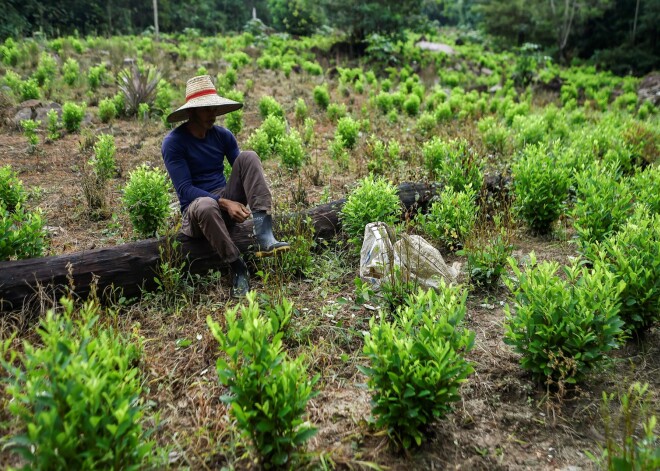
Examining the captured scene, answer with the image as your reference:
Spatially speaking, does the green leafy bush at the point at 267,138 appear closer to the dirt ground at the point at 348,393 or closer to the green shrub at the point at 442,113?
the dirt ground at the point at 348,393

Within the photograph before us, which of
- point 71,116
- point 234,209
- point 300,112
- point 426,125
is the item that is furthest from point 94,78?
point 234,209

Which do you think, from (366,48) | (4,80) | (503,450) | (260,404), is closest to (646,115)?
(366,48)

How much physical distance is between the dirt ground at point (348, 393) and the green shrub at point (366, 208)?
0.96 ft

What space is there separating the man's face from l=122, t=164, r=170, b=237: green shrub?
0.63m

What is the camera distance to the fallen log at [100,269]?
2.97 meters

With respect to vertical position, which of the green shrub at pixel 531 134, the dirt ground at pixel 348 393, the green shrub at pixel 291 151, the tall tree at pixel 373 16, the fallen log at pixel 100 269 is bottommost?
the dirt ground at pixel 348 393

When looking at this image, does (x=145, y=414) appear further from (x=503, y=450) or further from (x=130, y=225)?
(x=130, y=225)

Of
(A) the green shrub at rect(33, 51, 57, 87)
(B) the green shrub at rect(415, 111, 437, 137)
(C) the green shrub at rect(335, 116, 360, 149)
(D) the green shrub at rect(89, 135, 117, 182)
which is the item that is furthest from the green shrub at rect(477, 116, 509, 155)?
(A) the green shrub at rect(33, 51, 57, 87)

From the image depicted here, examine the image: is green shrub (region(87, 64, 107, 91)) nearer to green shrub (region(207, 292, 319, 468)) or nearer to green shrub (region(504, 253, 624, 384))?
green shrub (region(207, 292, 319, 468))

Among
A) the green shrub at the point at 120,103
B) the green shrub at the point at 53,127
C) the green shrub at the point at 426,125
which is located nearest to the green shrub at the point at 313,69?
the green shrub at the point at 426,125

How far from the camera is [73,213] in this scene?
4.68 m

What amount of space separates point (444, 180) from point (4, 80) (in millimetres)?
8917

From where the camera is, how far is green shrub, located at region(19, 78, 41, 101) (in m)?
8.26

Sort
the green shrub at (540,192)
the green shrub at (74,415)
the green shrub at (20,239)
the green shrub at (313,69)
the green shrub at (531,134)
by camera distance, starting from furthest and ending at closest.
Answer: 1. the green shrub at (313,69)
2. the green shrub at (531,134)
3. the green shrub at (540,192)
4. the green shrub at (20,239)
5. the green shrub at (74,415)
